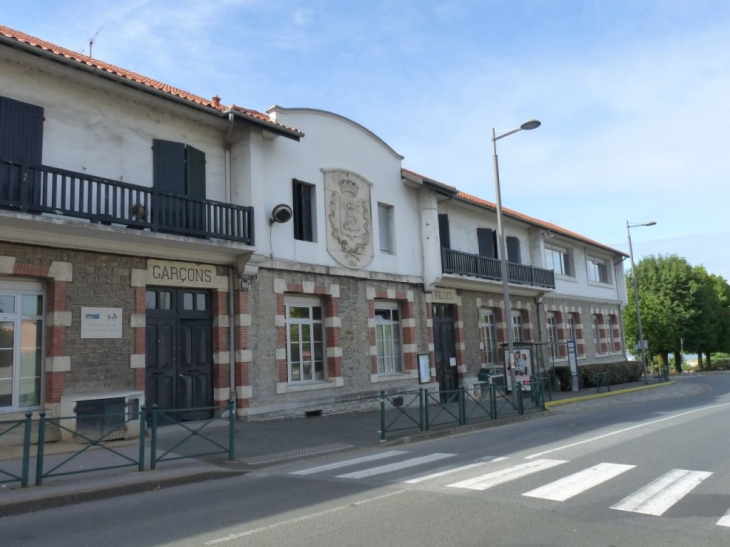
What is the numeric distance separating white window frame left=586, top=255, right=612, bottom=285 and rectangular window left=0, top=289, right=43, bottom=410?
26.2 m

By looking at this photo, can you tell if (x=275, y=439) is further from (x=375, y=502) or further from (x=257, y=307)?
(x=375, y=502)

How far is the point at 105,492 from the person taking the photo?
7363 millimetres

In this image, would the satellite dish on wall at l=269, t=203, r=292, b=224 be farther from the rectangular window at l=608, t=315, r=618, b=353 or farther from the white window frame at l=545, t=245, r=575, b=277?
the rectangular window at l=608, t=315, r=618, b=353

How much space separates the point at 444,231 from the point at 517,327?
20.4 ft

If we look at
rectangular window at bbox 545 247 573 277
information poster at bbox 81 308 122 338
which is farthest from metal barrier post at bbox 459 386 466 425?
rectangular window at bbox 545 247 573 277

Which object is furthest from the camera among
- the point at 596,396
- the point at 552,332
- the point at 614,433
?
the point at 552,332

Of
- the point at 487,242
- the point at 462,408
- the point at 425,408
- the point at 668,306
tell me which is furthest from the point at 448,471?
the point at 668,306

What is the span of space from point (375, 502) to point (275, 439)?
5.39 metres

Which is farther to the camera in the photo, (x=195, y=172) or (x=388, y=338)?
(x=388, y=338)

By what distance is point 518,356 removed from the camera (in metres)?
20.0

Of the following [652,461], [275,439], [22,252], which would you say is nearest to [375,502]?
[652,461]

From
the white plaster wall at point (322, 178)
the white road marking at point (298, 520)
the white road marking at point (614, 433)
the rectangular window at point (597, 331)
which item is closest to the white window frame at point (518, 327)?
the white plaster wall at point (322, 178)

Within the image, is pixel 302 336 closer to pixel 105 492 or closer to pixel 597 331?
pixel 105 492

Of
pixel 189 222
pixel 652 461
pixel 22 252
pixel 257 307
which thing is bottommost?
pixel 652 461
